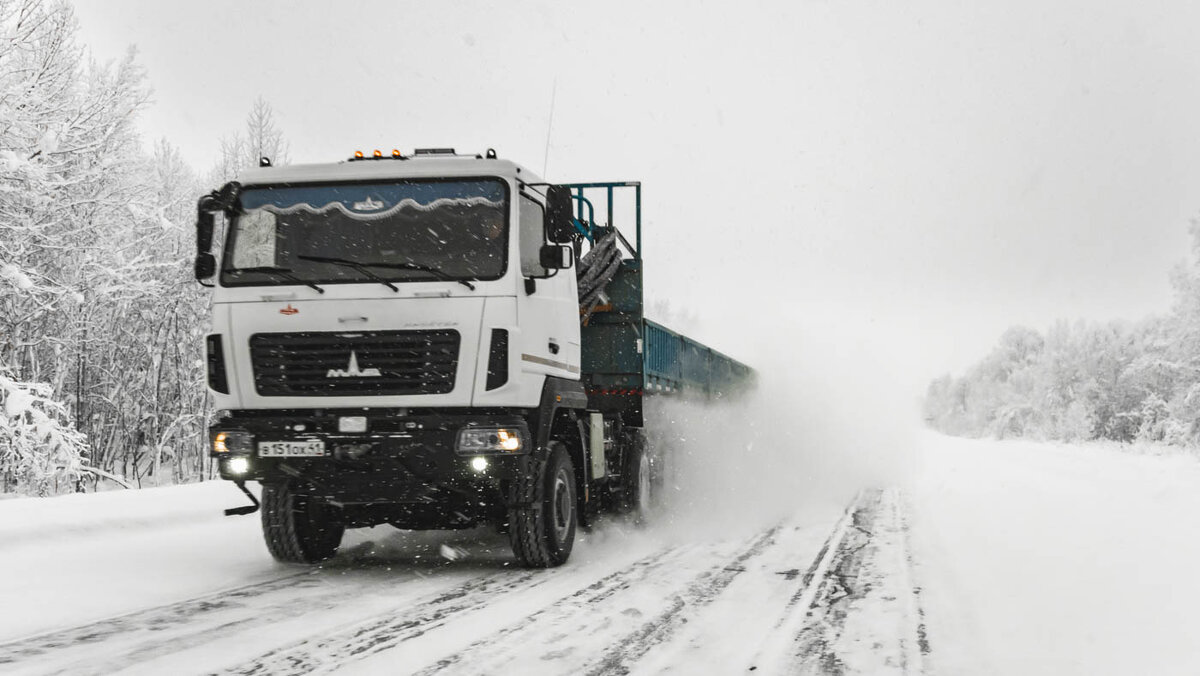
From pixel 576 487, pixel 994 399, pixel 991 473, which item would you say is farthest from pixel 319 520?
pixel 994 399

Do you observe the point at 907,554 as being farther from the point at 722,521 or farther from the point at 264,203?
the point at 264,203

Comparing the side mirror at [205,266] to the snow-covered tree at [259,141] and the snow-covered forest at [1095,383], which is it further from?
the snow-covered forest at [1095,383]

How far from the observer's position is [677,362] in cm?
1271

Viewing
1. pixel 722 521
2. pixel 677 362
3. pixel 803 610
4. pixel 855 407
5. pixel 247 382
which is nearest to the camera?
pixel 803 610

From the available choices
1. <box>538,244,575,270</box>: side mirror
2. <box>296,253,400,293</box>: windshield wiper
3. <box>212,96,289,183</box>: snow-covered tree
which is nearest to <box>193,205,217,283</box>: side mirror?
<box>296,253,400,293</box>: windshield wiper

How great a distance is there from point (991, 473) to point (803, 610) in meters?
15.8

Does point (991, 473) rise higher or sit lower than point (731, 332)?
lower

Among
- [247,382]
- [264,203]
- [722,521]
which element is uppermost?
[264,203]

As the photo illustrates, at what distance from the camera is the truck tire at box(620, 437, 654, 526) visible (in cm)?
1048

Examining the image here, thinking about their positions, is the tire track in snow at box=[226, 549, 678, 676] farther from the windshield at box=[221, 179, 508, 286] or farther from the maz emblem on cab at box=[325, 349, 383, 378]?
the windshield at box=[221, 179, 508, 286]

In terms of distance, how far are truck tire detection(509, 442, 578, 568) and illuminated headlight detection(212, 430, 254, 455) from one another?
75.6 inches

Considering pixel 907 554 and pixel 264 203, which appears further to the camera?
pixel 907 554

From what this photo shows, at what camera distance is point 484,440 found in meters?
6.46

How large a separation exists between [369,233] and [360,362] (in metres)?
0.96
